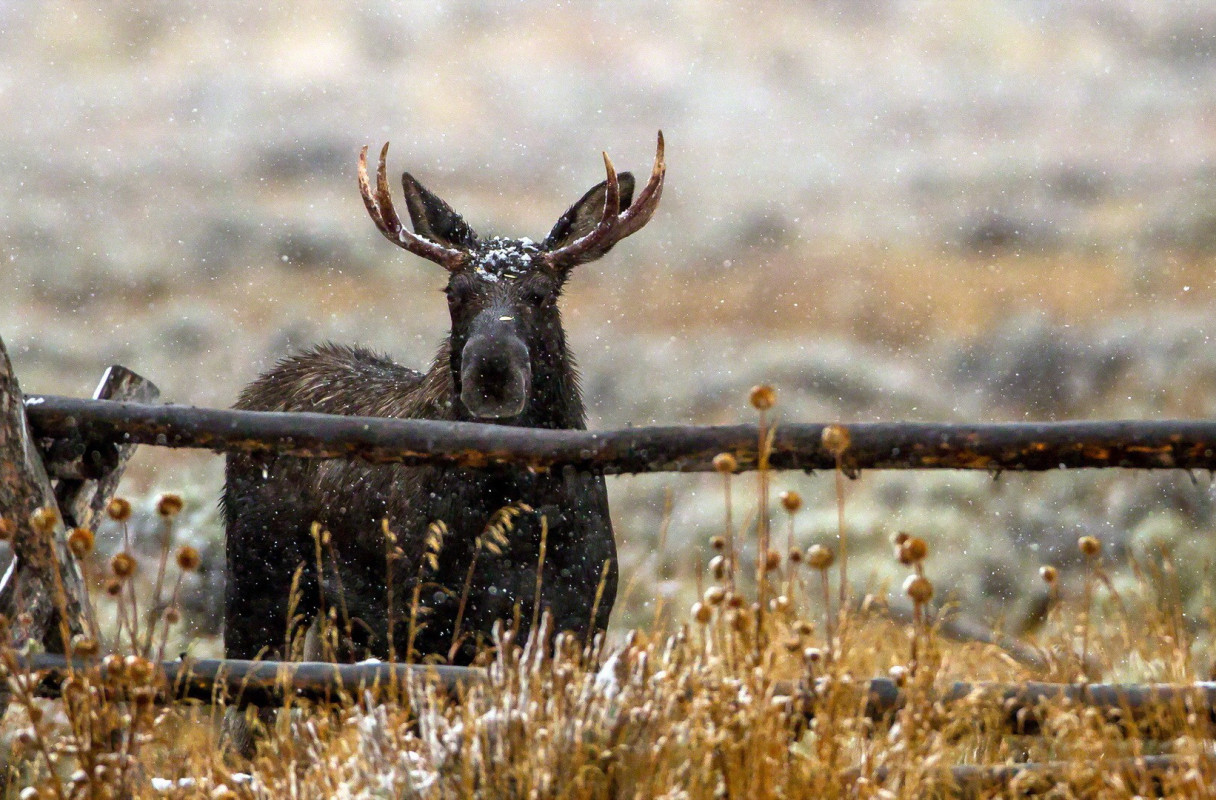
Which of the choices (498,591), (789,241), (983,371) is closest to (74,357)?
(789,241)

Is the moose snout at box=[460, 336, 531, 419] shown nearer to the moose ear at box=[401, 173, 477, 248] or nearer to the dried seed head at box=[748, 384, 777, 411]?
the moose ear at box=[401, 173, 477, 248]

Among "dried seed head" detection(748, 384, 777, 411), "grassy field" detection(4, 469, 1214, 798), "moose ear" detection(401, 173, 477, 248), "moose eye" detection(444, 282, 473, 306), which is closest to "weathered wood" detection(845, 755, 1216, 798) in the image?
"grassy field" detection(4, 469, 1214, 798)

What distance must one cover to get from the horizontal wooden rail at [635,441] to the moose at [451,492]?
0.65 metres

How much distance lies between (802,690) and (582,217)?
3.18m

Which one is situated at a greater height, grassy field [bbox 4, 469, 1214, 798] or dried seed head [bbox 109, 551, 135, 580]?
dried seed head [bbox 109, 551, 135, 580]

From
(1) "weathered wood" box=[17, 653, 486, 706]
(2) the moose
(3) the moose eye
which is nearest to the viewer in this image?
(1) "weathered wood" box=[17, 653, 486, 706]

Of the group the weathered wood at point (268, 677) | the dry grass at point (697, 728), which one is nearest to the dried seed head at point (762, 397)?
the dry grass at point (697, 728)

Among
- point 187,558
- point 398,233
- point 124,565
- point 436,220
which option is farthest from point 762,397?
point 436,220

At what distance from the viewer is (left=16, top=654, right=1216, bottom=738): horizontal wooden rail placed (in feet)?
8.60

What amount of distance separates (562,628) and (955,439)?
72.9 inches

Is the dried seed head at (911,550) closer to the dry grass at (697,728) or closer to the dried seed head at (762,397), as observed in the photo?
the dry grass at (697,728)

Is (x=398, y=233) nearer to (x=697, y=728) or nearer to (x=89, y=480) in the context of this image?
(x=89, y=480)

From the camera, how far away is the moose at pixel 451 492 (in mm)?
4711

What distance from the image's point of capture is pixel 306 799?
2.55 metres
